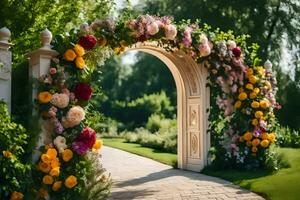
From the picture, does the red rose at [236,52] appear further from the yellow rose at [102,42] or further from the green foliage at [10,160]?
the green foliage at [10,160]

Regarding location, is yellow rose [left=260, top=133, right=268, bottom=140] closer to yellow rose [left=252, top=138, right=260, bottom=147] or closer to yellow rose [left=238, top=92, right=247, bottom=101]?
yellow rose [left=252, top=138, right=260, bottom=147]

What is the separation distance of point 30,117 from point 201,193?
331 cm

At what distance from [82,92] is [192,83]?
4.76 metres

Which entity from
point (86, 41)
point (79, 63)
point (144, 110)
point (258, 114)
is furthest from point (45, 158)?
point (144, 110)

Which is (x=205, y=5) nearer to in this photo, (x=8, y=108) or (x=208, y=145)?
(x=208, y=145)

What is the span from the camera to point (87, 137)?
721cm

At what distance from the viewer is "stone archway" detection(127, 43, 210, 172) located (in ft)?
35.9

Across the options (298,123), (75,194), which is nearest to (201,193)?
(75,194)

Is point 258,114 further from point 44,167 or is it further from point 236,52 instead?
point 44,167

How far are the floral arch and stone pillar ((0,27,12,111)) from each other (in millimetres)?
516

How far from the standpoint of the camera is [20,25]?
10.8 meters

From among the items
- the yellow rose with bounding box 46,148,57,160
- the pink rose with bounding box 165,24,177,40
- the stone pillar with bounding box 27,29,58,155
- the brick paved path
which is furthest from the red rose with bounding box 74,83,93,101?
the pink rose with bounding box 165,24,177,40

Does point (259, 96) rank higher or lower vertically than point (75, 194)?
higher

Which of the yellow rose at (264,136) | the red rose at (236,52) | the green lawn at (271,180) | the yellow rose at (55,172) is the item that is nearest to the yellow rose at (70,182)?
the yellow rose at (55,172)
